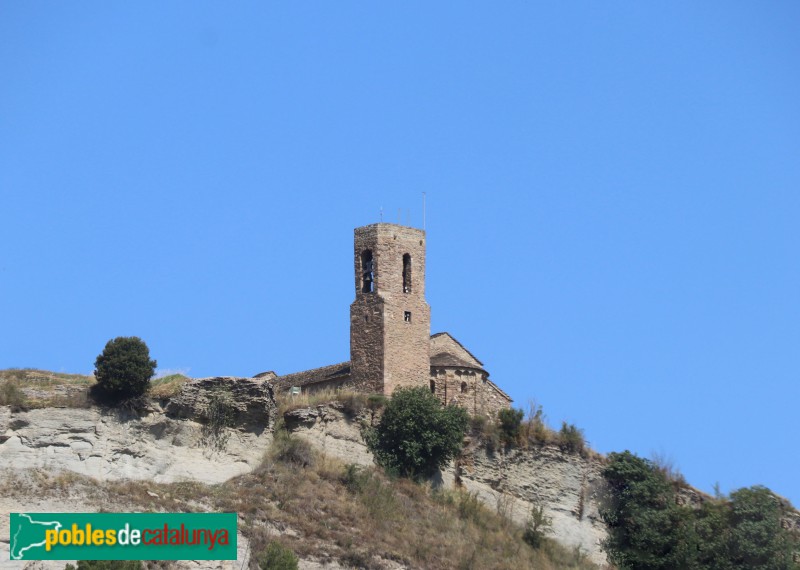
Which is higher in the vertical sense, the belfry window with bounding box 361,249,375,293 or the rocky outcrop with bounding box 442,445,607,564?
the belfry window with bounding box 361,249,375,293

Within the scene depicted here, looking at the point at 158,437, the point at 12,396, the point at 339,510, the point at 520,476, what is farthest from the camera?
the point at 520,476

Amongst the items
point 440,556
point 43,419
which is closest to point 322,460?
point 440,556

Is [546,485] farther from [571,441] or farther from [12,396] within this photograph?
[12,396]

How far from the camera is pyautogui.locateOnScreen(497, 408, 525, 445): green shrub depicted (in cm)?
6028

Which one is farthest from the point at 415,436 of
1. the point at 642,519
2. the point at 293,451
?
the point at 642,519

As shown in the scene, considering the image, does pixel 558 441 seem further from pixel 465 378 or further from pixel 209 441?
pixel 209 441

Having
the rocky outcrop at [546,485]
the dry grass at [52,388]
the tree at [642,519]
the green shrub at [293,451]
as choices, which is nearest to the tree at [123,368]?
the dry grass at [52,388]

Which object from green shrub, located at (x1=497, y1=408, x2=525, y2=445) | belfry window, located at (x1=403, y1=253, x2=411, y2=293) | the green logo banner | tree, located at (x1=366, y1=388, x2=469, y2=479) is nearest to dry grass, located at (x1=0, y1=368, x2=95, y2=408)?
the green logo banner

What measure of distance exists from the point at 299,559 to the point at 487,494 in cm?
944

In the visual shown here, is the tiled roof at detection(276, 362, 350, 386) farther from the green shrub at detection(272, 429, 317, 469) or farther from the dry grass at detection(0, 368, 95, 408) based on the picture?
the dry grass at detection(0, 368, 95, 408)

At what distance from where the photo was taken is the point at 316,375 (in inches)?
2482

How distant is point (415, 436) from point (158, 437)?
27.1 ft

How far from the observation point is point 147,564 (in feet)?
158

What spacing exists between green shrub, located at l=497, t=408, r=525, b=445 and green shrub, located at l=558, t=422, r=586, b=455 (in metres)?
1.55
